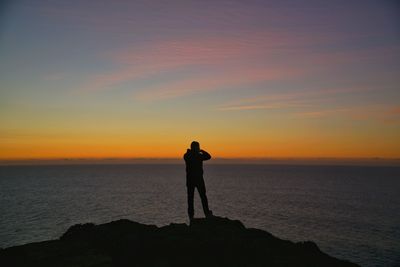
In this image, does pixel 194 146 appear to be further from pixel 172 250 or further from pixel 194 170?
pixel 172 250

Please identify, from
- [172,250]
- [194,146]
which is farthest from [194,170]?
[172,250]

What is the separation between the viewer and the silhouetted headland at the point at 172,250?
420 inches

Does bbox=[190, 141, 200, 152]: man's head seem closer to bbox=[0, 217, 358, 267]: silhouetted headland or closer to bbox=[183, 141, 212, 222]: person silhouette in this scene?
bbox=[183, 141, 212, 222]: person silhouette

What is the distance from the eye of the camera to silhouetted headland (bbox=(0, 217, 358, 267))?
35.0 feet

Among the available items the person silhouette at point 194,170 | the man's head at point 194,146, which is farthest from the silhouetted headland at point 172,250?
the man's head at point 194,146

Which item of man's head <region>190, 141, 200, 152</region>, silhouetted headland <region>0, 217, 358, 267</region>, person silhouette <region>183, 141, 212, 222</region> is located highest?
man's head <region>190, 141, 200, 152</region>

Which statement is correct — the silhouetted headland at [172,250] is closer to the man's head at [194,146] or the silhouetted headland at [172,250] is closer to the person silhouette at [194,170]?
the person silhouette at [194,170]

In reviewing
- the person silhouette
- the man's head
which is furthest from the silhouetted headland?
the man's head

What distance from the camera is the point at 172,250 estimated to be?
11.4 meters

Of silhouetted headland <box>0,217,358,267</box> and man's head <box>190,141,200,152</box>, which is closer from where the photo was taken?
silhouetted headland <box>0,217,358,267</box>

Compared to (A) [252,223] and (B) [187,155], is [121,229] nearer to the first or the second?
(B) [187,155]

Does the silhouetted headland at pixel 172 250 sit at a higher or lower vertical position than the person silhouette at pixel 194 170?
lower

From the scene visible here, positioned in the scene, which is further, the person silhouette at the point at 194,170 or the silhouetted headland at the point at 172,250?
the person silhouette at the point at 194,170

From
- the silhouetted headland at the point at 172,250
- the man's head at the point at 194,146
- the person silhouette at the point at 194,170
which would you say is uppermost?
the man's head at the point at 194,146
